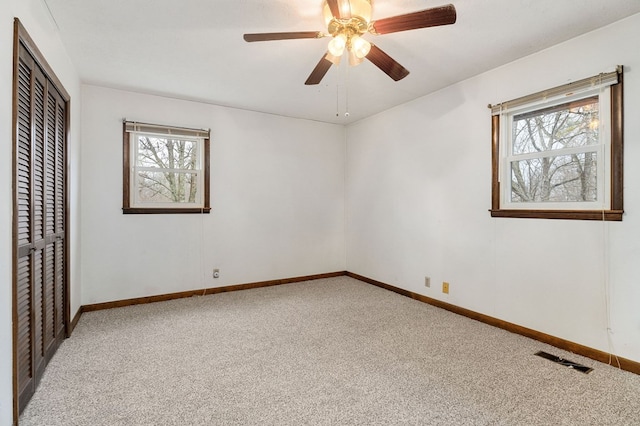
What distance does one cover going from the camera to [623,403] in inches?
72.2

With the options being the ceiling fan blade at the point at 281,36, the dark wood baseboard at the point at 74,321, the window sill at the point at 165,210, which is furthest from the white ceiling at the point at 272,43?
the dark wood baseboard at the point at 74,321

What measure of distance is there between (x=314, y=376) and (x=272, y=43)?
245 cm

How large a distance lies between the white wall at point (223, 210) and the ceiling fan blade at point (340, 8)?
8.71 ft

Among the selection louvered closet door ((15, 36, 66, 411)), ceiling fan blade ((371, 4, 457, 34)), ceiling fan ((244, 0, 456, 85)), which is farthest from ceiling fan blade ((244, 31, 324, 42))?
louvered closet door ((15, 36, 66, 411))

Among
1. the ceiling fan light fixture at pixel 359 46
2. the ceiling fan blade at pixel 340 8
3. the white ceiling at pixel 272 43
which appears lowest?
the ceiling fan light fixture at pixel 359 46

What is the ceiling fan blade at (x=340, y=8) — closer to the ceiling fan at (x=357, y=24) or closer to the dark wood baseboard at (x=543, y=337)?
the ceiling fan at (x=357, y=24)

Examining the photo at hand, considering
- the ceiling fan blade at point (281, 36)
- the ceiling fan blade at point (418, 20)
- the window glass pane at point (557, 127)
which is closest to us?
the ceiling fan blade at point (418, 20)

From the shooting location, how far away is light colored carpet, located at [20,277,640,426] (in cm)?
172

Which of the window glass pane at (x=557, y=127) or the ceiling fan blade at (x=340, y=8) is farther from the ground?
the ceiling fan blade at (x=340, y=8)

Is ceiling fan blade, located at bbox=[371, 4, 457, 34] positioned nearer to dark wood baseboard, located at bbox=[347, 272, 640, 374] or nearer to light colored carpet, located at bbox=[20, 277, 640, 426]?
light colored carpet, located at bbox=[20, 277, 640, 426]

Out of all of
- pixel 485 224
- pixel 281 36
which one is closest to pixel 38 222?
pixel 281 36

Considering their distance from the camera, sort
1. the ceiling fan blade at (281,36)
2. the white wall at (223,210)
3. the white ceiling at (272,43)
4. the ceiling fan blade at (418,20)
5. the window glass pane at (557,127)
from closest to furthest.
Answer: the ceiling fan blade at (418,20)
the ceiling fan blade at (281,36)
the white ceiling at (272,43)
the window glass pane at (557,127)
the white wall at (223,210)

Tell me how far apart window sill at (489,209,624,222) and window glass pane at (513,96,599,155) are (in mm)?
524

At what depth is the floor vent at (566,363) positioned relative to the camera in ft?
7.22
